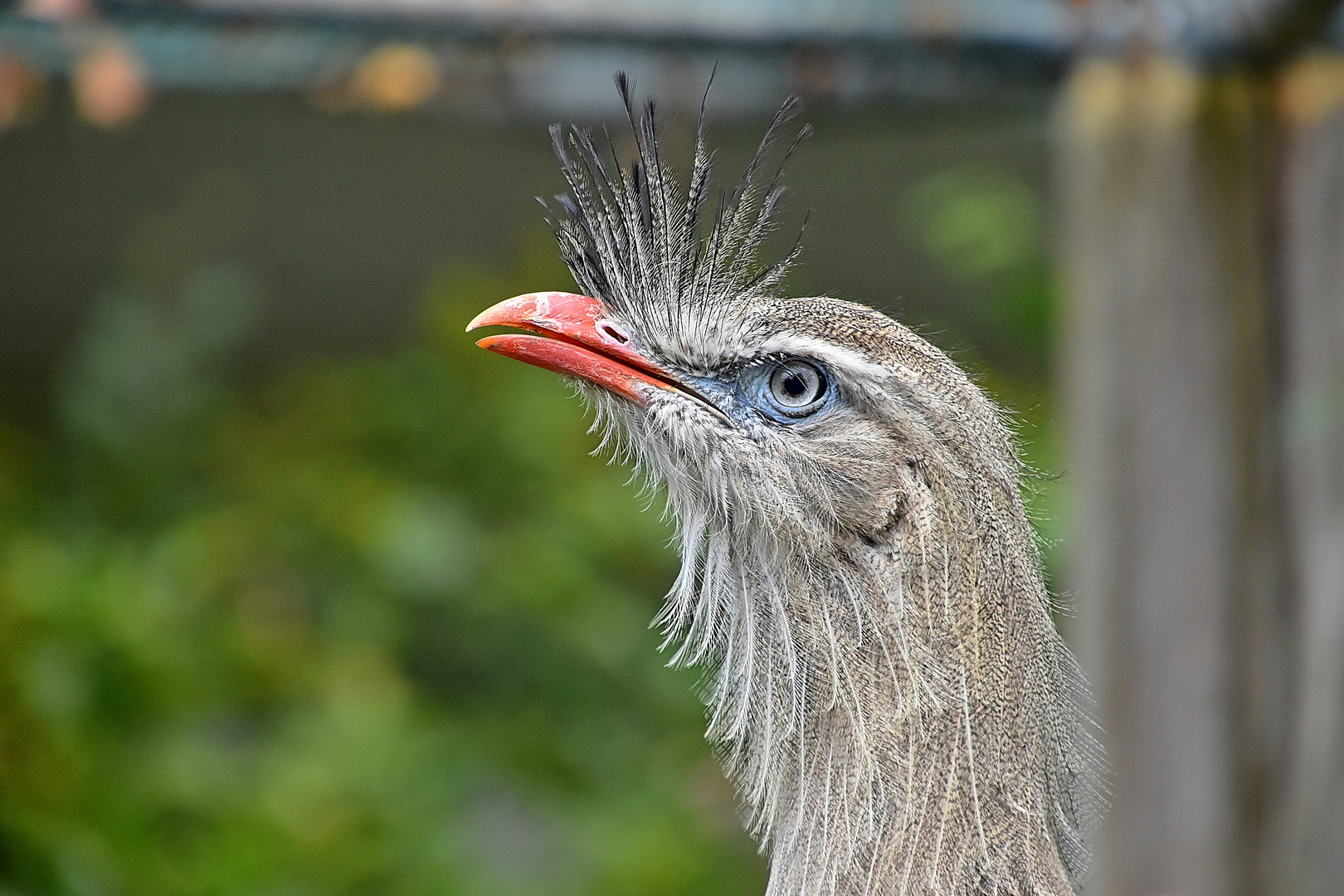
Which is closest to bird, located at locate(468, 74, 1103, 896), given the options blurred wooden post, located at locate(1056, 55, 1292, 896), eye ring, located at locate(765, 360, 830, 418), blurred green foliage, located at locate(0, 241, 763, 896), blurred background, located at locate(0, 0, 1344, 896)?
eye ring, located at locate(765, 360, 830, 418)

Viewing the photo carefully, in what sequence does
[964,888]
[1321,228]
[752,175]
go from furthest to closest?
1. [1321,228]
2. [752,175]
3. [964,888]

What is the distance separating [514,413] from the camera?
482cm

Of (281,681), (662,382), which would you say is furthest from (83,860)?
(662,382)

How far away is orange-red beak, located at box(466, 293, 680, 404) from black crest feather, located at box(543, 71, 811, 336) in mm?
48

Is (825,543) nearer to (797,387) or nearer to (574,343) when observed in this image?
(797,387)

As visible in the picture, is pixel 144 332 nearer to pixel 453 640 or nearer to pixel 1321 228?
Answer: pixel 453 640

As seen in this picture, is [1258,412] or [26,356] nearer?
[1258,412]

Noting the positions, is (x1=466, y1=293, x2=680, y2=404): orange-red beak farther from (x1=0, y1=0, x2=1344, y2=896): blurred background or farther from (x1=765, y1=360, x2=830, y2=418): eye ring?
(x1=0, y1=0, x2=1344, y2=896): blurred background

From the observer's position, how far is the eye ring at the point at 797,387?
1.74m

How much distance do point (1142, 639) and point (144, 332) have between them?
3.29m

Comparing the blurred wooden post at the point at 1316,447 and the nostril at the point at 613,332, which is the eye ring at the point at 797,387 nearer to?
the nostril at the point at 613,332

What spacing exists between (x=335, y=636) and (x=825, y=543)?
2945mm

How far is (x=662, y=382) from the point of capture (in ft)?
5.98

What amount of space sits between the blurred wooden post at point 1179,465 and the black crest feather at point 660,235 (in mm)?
1140
